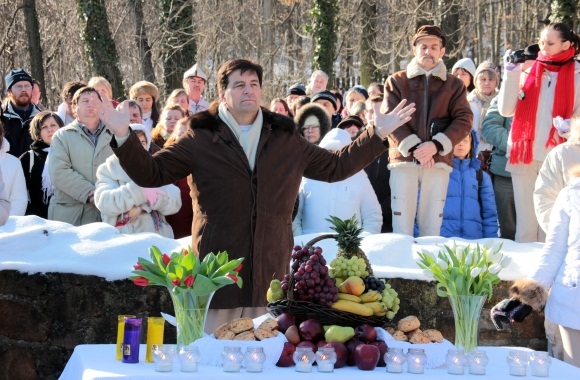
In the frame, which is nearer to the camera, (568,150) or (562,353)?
(562,353)

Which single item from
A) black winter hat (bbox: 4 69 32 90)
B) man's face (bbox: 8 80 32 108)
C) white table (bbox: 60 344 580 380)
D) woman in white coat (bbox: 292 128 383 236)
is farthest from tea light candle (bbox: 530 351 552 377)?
black winter hat (bbox: 4 69 32 90)

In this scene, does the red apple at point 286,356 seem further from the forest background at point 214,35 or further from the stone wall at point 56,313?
the forest background at point 214,35

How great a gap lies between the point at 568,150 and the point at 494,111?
2.23 meters

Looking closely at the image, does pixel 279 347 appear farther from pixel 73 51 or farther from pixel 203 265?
pixel 73 51

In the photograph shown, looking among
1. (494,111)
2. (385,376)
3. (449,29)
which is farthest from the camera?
(449,29)

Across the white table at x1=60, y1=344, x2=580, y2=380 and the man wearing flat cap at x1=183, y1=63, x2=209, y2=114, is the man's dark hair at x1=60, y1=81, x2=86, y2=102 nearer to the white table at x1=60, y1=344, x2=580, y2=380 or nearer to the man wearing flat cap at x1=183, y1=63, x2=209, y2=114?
the man wearing flat cap at x1=183, y1=63, x2=209, y2=114

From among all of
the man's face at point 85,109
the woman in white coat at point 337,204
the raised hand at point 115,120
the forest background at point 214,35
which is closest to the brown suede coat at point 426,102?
the woman in white coat at point 337,204

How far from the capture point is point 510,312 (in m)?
4.85

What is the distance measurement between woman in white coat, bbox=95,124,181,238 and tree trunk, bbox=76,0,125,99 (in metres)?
8.24

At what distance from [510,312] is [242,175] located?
1456mm

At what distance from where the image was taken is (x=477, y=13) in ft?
101

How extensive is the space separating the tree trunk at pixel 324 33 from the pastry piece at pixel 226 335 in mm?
14349

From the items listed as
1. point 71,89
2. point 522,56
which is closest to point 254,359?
point 522,56

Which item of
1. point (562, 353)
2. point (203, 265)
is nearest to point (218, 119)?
point (203, 265)
